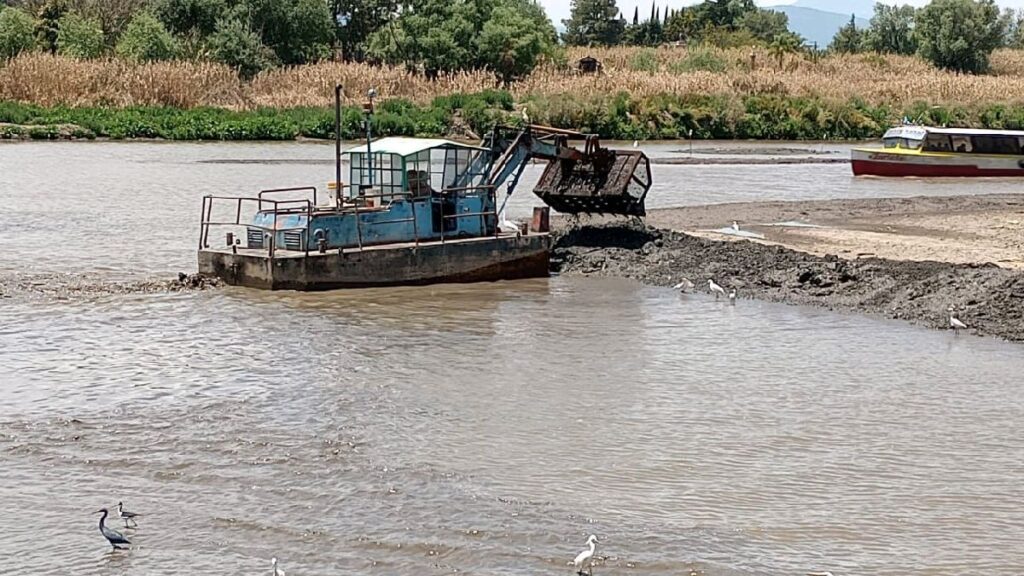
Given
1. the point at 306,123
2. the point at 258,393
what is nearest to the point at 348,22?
the point at 306,123

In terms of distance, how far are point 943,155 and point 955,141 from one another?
0.94 metres

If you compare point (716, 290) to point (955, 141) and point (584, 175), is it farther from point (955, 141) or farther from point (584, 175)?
point (955, 141)

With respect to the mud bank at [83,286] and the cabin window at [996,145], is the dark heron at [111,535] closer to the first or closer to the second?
the mud bank at [83,286]

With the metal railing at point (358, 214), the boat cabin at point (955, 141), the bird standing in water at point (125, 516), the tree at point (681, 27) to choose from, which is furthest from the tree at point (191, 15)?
the bird standing in water at point (125, 516)

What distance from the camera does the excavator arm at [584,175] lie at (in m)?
25.1

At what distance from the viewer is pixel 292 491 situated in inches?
492

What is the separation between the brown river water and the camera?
1130 cm

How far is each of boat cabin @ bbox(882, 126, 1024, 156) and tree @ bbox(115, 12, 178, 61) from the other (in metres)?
38.3

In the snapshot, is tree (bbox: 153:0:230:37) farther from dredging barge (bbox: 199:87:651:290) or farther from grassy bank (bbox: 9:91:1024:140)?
dredging barge (bbox: 199:87:651:290)

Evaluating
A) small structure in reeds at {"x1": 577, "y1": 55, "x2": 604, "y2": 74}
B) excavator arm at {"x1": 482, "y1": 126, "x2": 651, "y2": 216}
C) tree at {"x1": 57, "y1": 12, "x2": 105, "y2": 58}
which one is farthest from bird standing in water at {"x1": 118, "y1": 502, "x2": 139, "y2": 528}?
small structure in reeds at {"x1": 577, "y1": 55, "x2": 604, "y2": 74}

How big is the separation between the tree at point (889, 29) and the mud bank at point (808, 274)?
3629 inches

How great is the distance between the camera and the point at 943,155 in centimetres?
4556

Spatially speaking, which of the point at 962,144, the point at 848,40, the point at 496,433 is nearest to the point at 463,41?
the point at 962,144

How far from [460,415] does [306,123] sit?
4448cm
